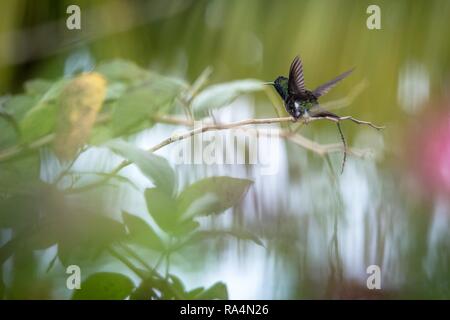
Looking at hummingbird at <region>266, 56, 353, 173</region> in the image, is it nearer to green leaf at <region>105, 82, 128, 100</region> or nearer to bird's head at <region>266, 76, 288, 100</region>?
bird's head at <region>266, 76, 288, 100</region>

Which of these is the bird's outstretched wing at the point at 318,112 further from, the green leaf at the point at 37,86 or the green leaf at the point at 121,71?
the green leaf at the point at 37,86

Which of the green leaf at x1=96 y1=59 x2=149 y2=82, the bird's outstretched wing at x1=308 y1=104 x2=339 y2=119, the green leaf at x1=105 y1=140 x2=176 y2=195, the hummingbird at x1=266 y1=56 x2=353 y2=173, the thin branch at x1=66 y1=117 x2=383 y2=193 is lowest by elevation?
the green leaf at x1=105 y1=140 x2=176 y2=195

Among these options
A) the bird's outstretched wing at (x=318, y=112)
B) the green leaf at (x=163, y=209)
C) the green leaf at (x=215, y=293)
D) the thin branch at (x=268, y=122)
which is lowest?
the green leaf at (x=215, y=293)

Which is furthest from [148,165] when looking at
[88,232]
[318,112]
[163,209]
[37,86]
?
[318,112]

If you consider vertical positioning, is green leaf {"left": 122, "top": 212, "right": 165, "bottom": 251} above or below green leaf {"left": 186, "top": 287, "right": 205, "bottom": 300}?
above

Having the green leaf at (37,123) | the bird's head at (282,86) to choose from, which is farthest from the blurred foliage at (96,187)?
the bird's head at (282,86)

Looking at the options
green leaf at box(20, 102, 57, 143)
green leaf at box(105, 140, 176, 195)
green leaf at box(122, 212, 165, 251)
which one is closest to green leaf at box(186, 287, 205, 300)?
green leaf at box(122, 212, 165, 251)

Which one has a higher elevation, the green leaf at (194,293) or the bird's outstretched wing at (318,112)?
the bird's outstretched wing at (318,112)
